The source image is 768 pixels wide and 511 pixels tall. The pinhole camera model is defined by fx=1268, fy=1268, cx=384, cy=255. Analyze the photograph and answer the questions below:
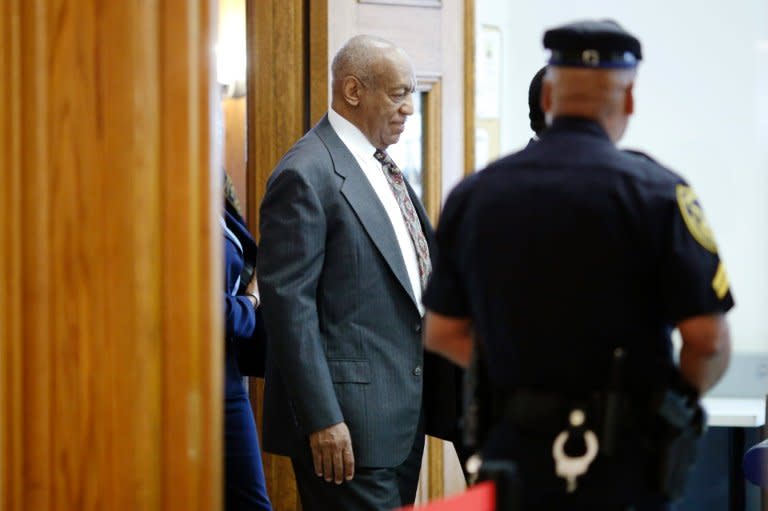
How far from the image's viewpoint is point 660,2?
17.8 ft

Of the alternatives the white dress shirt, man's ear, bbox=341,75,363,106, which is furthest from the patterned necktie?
man's ear, bbox=341,75,363,106

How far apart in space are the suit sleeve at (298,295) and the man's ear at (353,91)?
0.28 m

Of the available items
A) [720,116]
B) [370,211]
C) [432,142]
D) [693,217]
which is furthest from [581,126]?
[720,116]

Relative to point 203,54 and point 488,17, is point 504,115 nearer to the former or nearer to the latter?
point 488,17

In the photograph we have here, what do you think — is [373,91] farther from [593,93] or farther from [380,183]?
[593,93]

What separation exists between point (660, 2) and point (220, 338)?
396 cm

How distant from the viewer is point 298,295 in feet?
8.66

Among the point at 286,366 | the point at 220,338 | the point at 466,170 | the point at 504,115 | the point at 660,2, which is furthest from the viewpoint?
the point at 504,115

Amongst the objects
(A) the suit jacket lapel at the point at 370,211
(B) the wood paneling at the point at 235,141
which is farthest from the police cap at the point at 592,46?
(B) the wood paneling at the point at 235,141

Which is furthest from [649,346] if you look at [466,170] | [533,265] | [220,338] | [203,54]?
[466,170]

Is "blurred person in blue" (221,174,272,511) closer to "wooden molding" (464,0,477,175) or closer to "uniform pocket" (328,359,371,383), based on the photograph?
"uniform pocket" (328,359,371,383)

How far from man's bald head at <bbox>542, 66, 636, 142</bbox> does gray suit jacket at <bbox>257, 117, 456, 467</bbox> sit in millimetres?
871

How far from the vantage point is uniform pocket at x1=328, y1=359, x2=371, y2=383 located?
2691 millimetres

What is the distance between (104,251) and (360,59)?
1164 mm
